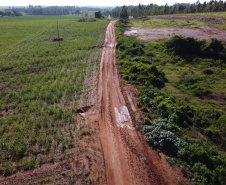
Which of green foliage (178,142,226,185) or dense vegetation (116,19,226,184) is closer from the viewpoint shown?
green foliage (178,142,226,185)

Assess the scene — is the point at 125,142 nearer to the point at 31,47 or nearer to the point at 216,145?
the point at 216,145

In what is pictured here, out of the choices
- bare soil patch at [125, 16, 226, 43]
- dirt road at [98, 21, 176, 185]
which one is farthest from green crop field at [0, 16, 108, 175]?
bare soil patch at [125, 16, 226, 43]

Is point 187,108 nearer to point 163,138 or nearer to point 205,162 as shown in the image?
point 163,138

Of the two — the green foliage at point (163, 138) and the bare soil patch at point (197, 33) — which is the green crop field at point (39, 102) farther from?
the bare soil patch at point (197, 33)

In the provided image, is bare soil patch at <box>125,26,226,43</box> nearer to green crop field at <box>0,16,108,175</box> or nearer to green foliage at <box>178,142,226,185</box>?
green crop field at <box>0,16,108,175</box>

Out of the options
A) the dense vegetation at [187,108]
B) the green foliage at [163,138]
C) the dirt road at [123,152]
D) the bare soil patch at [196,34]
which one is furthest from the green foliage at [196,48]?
the green foliage at [163,138]

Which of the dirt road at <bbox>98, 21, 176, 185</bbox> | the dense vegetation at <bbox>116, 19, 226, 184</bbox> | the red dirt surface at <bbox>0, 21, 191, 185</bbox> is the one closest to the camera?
the red dirt surface at <bbox>0, 21, 191, 185</bbox>

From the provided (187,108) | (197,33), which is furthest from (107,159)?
(197,33)
